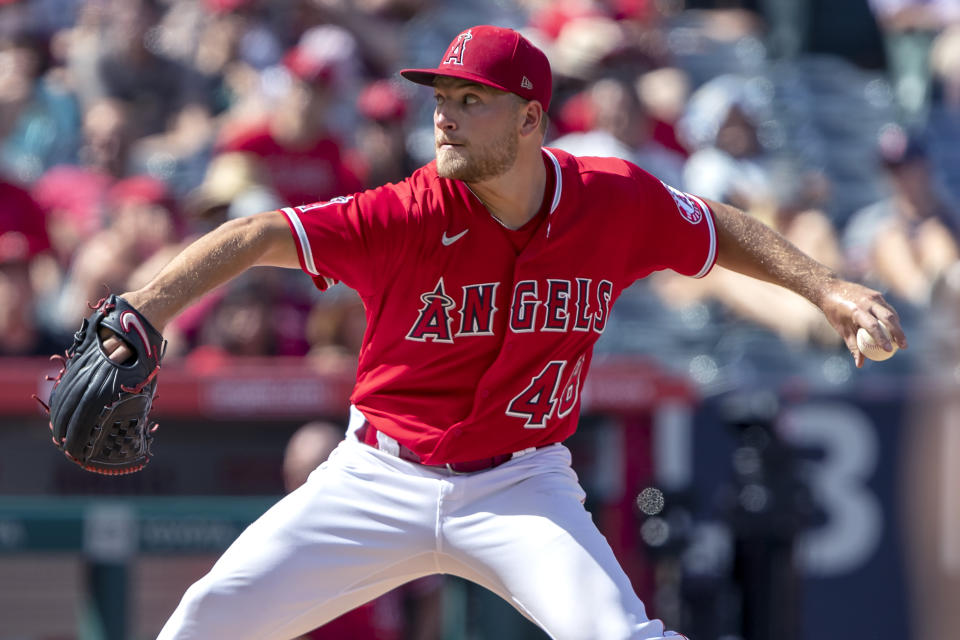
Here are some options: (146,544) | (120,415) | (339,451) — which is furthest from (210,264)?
(146,544)

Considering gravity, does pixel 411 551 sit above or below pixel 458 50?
below

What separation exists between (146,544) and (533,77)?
2.69m

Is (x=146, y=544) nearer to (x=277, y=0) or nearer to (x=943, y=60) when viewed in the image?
(x=277, y=0)

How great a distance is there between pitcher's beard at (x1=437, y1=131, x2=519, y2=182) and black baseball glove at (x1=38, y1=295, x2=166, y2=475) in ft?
2.68

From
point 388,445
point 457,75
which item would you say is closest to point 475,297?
point 388,445

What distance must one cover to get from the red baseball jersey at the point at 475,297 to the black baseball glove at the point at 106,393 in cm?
50

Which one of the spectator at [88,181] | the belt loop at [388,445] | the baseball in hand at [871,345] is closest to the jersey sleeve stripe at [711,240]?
the baseball in hand at [871,345]

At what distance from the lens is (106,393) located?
308cm

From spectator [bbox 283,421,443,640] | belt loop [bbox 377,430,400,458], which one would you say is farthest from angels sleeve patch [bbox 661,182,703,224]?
spectator [bbox 283,421,443,640]

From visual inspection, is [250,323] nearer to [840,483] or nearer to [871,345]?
[840,483]

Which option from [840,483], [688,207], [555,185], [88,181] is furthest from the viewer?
[88,181]

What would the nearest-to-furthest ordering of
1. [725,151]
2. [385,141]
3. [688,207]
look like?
[688,207] → [385,141] → [725,151]

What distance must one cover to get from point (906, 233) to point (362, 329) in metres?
3.15

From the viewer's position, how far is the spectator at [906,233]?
7070 mm
